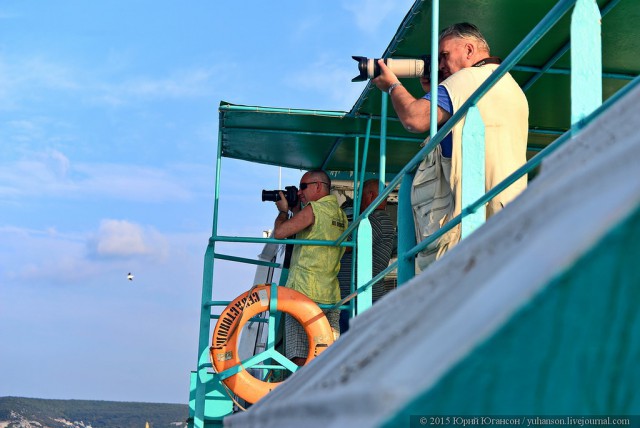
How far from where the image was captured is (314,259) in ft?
18.2

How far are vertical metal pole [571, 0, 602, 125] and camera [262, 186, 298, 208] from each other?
12.9 feet

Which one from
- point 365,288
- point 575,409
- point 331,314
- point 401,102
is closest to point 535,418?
point 575,409

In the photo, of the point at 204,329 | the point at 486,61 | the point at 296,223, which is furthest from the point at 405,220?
the point at 204,329

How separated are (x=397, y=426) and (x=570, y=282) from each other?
193 mm

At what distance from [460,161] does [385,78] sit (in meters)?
0.66

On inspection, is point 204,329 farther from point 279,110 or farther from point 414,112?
point 414,112

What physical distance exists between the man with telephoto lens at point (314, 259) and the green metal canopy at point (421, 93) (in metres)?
0.64

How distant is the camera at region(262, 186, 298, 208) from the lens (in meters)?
5.99

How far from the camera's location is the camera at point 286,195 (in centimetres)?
599

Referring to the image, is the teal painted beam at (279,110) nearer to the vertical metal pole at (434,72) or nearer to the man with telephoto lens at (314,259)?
the man with telephoto lens at (314,259)

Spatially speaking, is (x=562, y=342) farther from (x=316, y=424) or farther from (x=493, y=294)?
(x=316, y=424)

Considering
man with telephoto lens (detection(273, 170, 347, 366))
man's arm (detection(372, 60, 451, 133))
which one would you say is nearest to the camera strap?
man's arm (detection(372, 60, 451, 133))

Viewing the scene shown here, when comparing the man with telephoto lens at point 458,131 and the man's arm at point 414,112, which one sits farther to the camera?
the man's arm at point 414,112

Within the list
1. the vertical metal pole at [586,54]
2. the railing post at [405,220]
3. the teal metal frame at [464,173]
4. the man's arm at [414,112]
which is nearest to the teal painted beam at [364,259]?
the teal metal frame at [464,173]
